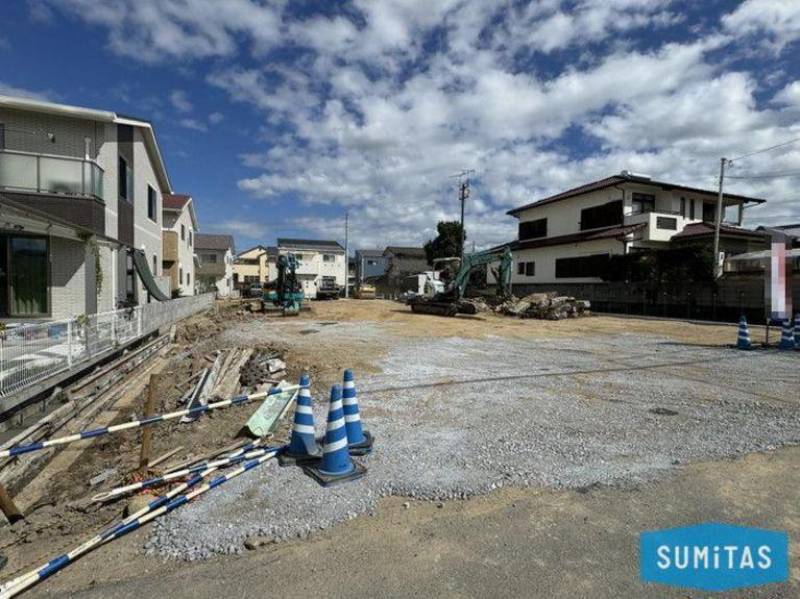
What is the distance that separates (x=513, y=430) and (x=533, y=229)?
30887 millimetres

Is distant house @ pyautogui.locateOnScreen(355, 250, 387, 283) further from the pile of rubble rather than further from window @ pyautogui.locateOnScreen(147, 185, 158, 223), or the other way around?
window @ pyautogui.locateOnScreen(147, 185, 158, 223)

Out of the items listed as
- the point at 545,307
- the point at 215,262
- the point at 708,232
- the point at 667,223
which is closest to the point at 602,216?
the point at 667,223

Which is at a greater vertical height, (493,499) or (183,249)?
(183,249)

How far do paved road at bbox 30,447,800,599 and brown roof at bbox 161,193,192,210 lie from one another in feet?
85.2

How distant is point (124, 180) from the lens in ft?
45.9

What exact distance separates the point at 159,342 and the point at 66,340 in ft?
20.1

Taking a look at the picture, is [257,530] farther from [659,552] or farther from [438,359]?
[438,359]

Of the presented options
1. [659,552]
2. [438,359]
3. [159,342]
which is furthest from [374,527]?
[159,342]

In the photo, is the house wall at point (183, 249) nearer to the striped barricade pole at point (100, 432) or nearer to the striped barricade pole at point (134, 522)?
the striped barricade pole at point (100, 432)

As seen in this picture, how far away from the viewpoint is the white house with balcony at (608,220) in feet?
82.5

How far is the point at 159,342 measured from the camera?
40.3 feet

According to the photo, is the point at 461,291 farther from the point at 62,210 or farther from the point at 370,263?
the point at 370,263

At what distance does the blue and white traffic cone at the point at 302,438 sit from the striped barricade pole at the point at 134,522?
199mm

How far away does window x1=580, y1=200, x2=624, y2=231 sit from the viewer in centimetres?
2652
